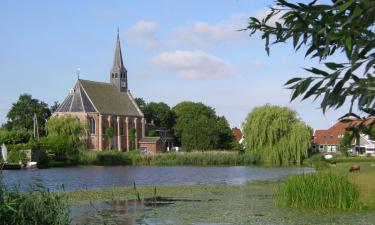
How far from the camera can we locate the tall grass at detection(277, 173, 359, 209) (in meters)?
15.1

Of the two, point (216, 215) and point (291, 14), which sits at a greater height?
point (291, 14)

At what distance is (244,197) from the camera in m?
21.0

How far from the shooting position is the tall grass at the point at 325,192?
1515cm

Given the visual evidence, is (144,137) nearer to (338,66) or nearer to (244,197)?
(244,197)

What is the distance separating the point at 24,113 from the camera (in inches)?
3654

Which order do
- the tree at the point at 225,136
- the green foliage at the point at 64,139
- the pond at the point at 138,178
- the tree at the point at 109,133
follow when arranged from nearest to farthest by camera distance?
the pond at the point at 138,178 → the green foliage at the point at 64,139 → the tree at the point at 109,133 → the tree at the point at 225,136

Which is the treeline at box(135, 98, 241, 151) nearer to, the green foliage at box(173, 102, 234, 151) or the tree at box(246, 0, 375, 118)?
the green foliage at box(173, 102, 234, 151)

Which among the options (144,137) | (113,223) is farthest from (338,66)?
(144,137)

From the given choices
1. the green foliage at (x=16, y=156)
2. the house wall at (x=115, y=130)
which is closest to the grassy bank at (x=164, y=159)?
the green foliage at (x=16, y=156)

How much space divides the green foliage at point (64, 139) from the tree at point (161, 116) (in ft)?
125

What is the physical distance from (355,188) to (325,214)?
1559 millimetres

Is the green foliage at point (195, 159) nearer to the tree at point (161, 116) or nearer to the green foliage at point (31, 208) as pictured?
the tree at point (161, 116)

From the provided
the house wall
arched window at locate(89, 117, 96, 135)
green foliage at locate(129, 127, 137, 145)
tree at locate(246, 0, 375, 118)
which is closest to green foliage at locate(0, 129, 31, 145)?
the house wall

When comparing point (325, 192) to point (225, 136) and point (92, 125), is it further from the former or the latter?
point (225, 136)
